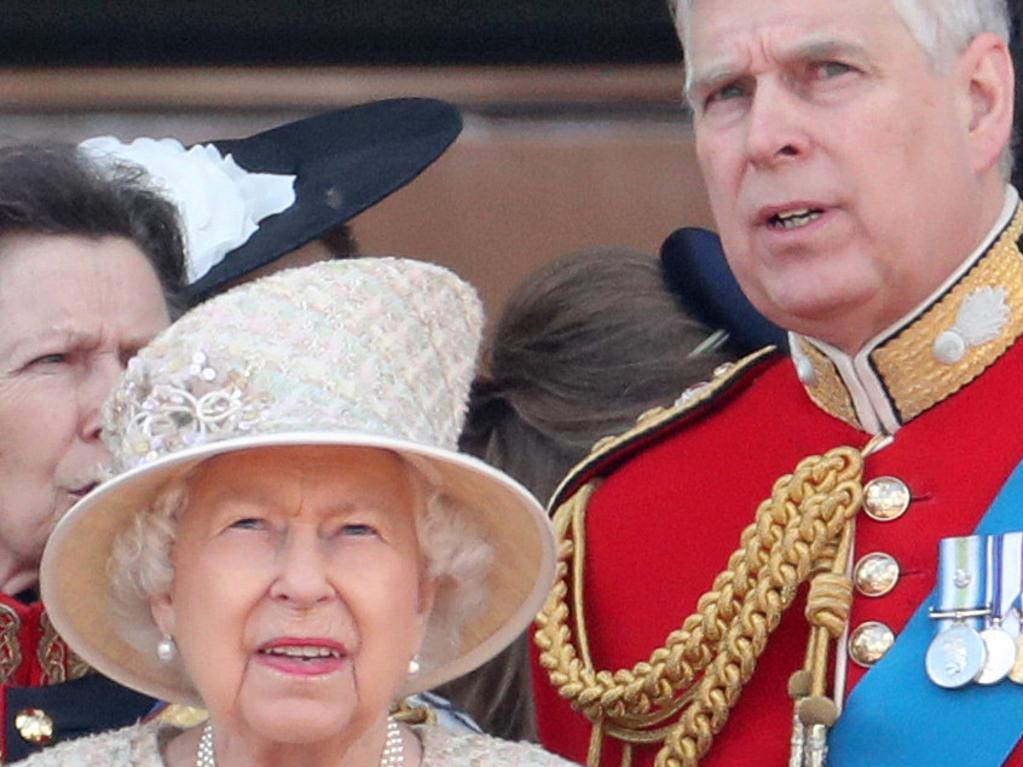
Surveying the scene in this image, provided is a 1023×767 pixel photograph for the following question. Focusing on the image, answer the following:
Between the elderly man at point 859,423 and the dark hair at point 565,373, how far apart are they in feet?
1.90

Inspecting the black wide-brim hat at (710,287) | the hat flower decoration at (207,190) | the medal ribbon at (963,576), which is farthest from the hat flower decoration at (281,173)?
the medal ribbon at (963,576)

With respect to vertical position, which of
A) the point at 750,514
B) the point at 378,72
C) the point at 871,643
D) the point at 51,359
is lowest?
the point at 871,643

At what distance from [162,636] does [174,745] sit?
0.09 meters

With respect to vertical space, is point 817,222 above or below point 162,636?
above

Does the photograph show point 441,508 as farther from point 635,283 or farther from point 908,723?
point 635,283

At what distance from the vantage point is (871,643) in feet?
7.93

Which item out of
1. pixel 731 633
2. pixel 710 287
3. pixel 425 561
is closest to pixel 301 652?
pixel 425 561

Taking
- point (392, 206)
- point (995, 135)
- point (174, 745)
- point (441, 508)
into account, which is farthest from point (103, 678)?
point (392, 206)

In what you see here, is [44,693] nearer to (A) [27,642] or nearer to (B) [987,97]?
(A) [27,642]

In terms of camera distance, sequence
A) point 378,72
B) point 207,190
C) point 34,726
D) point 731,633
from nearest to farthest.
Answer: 1. point 731,633
2. point 34,726
3. point 207,190
4. point 378,72

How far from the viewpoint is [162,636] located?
233 centimetres

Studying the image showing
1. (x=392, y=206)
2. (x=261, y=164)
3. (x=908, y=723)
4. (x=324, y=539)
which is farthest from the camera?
(x=392, y=206)

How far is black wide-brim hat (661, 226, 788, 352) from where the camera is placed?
124 inches

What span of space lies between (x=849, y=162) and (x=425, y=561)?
1.53 ft
